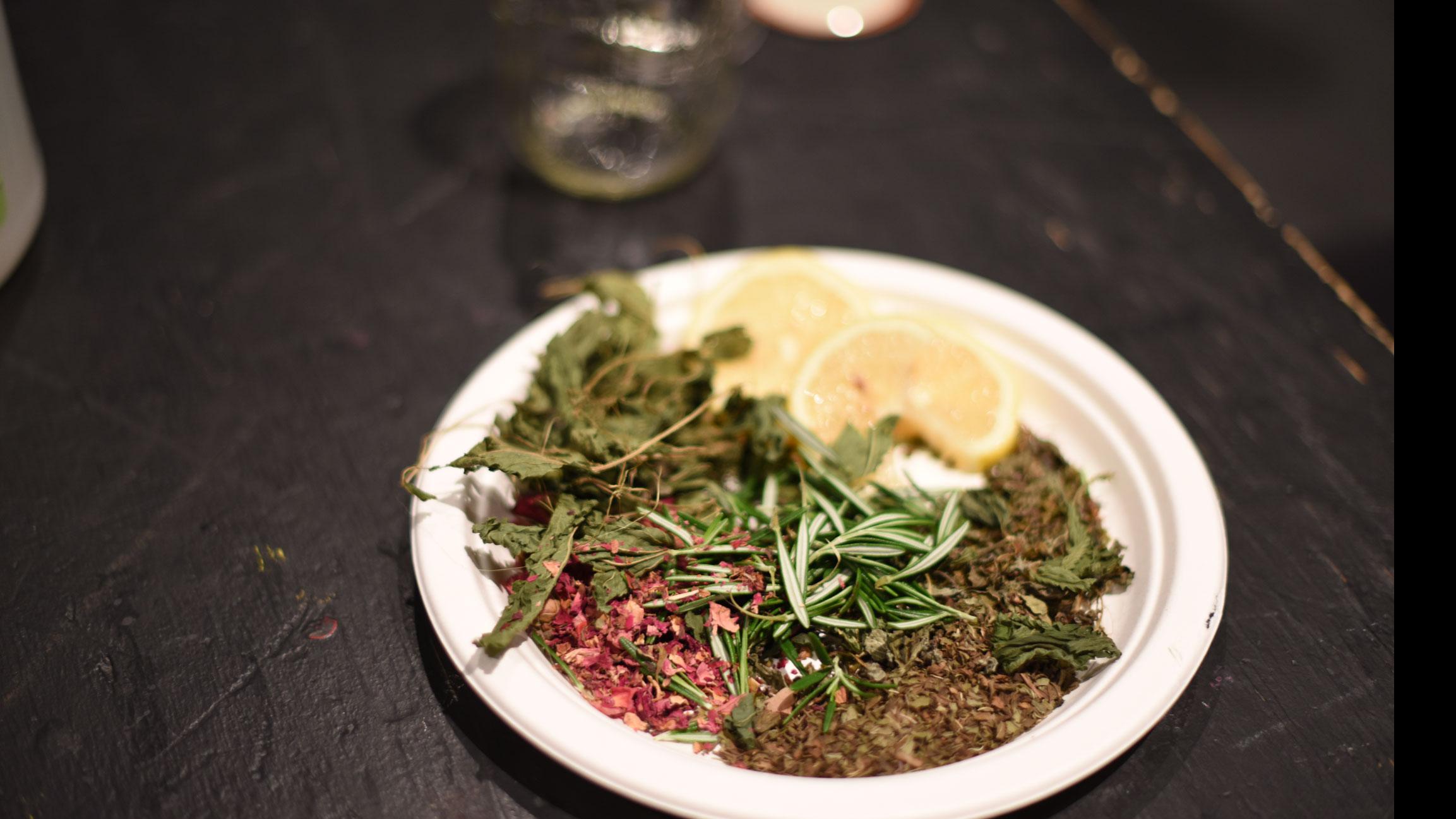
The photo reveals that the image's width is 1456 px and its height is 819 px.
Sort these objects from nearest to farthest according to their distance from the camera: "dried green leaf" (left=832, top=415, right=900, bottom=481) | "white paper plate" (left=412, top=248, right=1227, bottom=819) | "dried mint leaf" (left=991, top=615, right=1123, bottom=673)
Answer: "white paper plate" (left=412, top=248, right=1227, bottom=819), "dried mint leaf" (left=991, top=615, right=1123, bottom=673), "dried green leaf" (left=832, top=415, right=900, bottom=481)

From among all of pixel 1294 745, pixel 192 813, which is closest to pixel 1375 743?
pixel 1294 745

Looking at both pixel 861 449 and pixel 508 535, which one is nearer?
pixel 508 535

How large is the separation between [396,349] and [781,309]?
1.65 feet

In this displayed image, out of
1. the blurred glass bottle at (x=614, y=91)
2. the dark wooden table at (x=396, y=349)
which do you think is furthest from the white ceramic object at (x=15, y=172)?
the blurred glass bottle at (x=614, y=91)

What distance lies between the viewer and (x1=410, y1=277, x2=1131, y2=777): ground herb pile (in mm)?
892

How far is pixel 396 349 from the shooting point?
1.32 metres

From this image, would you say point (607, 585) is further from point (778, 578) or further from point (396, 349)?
point (396, 349)

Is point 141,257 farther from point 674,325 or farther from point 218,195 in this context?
point 674,325

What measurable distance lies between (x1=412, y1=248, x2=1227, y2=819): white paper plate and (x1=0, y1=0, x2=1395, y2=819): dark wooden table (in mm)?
96

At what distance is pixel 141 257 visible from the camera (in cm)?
138

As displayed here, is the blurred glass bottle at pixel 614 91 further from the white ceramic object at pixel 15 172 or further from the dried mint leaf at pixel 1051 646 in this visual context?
the dried mint leaf at pixel 1051 646

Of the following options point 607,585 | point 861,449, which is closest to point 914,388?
point 861,449

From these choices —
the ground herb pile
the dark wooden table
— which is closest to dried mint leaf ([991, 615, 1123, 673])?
the ground herb pile

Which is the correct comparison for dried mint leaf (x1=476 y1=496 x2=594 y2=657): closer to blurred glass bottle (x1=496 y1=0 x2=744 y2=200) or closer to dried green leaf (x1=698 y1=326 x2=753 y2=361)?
dried green leaf (x1=698 y1=326 x2=753 y2=361)
